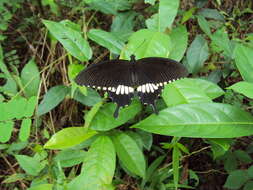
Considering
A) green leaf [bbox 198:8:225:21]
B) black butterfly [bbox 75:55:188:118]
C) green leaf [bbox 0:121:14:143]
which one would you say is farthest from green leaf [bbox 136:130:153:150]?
green leaf [bbox 198:8:225:21]

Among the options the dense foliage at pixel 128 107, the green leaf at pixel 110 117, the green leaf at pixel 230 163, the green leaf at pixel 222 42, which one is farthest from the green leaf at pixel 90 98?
the green leaf at pixel 230 163

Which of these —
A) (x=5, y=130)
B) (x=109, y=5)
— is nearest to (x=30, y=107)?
(x=5, y=130)

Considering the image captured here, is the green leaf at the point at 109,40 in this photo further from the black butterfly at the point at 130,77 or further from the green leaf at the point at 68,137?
the green leaf at the point at 68,137

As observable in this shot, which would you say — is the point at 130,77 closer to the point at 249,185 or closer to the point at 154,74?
the point at 154,74

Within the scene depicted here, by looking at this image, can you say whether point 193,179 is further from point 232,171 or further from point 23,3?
point 23,3

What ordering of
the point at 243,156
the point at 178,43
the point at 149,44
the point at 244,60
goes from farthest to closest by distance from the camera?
the point at 243,156 → the point at 178,43 → the point at 149,44 → the point at 244,60

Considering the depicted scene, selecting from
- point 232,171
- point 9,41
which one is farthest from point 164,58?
point 9,41
